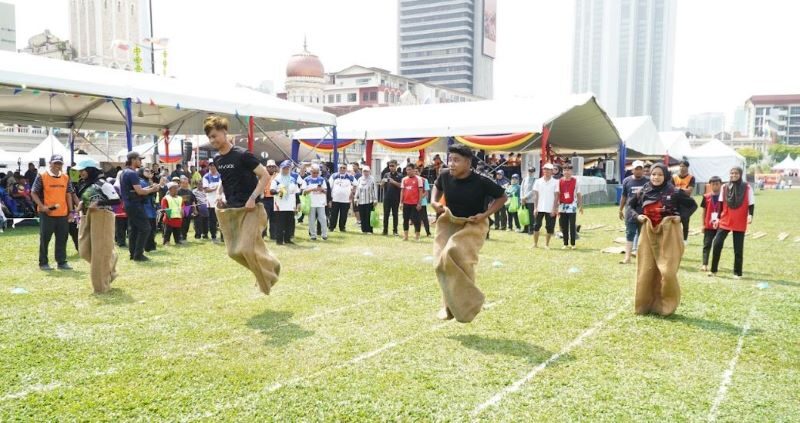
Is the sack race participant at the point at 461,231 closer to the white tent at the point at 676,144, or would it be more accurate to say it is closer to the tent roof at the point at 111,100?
the tent roof at the point at 111,100

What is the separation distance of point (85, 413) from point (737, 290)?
25.1 ft

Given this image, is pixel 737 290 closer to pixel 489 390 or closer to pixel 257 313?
pixel 489 390

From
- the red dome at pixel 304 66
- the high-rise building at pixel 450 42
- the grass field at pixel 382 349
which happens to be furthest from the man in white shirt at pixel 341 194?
the high-rise building at pixel 450 42

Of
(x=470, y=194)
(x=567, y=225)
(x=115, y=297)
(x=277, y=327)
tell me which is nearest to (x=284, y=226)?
(x=115, y=297)

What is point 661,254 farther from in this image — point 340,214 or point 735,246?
point 340,214

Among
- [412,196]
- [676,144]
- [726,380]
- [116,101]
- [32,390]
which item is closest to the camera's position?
[32,390]

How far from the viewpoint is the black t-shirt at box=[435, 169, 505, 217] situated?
18.0 ft

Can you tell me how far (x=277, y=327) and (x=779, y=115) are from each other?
18905cm

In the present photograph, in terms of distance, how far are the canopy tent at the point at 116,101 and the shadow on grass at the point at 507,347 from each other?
38.6ft

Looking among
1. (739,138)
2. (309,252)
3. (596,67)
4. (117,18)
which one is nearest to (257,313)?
(309,252)

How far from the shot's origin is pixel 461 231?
540 cm

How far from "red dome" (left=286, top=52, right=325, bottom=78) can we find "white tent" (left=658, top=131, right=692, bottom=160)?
5978cm

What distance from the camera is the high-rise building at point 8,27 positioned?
8590 cm

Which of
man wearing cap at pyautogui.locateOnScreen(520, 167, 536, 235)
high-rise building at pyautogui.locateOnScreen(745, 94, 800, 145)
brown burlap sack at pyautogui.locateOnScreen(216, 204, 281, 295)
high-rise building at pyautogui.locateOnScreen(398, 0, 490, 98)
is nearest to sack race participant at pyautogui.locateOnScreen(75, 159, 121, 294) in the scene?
brown burlap sack at pyautogui.locateOnScreen(216, 204, 281, 295)
